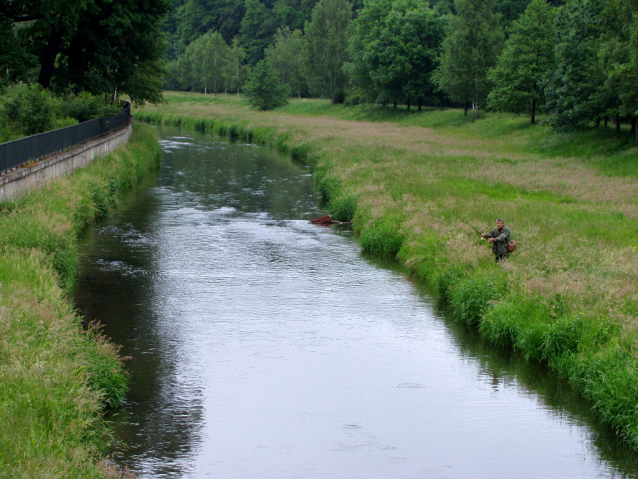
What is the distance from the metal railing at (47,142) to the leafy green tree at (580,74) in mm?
26863

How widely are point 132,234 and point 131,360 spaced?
1131cm

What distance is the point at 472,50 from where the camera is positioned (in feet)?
213

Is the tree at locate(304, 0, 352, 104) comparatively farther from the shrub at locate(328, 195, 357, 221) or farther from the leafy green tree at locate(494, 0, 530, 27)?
the shrub at locate(328, 195, 357, 221)

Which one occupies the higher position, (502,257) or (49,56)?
(49,56)

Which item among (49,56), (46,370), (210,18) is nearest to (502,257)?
(46,370)

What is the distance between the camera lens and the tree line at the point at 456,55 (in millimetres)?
40812

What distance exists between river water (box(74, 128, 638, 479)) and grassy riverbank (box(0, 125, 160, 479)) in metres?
0.60

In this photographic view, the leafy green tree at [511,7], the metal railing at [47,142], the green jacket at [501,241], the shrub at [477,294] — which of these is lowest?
the shrub at [477,294]

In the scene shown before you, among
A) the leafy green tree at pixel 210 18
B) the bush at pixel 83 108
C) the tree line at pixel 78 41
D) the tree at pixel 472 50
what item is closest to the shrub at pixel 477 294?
the bush at pixel 83 108

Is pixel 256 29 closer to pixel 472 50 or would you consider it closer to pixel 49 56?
pixel 472 50

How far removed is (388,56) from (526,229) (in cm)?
6424

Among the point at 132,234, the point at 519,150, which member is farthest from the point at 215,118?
the point at 132,234

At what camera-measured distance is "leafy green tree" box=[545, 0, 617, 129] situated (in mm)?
41156

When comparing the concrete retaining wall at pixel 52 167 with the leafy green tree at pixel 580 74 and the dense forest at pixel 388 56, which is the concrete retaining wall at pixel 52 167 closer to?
the dense forest at pixel 388 56
